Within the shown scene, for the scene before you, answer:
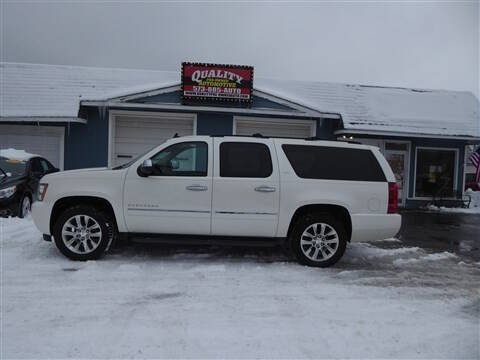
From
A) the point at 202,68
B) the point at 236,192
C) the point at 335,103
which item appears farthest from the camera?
the point at 335,103

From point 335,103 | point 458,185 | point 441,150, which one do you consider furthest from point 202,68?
point 458,185

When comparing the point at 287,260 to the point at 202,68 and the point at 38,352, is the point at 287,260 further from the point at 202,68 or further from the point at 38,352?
the point at 202,68

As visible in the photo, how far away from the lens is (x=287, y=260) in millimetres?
6559

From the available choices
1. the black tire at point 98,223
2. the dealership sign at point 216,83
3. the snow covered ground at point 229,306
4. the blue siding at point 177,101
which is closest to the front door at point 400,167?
the blue siding at point 177,101

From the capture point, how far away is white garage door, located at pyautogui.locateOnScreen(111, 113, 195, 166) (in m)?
14.4

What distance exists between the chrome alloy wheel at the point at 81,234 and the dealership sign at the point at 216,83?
8313 mm

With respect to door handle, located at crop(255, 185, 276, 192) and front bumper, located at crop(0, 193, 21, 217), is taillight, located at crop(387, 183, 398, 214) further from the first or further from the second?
front bumper, located at crop(0, 193, 21, 217)

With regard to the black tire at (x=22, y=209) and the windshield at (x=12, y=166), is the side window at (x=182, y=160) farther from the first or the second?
the windshield at (x=12, y=166)

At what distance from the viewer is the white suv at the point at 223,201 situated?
6066 millimetres

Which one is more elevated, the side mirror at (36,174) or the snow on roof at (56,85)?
the snow on roof at (56,85)

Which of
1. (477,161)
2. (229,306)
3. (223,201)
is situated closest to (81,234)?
(223,201)

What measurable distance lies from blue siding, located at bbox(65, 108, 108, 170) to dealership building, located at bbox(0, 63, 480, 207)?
0.11ft

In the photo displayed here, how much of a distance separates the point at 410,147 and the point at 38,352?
1566 cm

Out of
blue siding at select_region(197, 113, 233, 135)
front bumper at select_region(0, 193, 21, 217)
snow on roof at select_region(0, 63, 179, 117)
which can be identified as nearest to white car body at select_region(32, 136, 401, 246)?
front bumper at select_region(0, 193, 21, 217)
